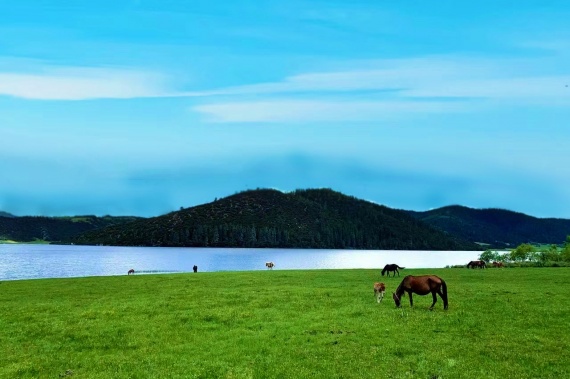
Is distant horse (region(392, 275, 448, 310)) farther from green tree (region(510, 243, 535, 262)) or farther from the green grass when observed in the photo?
green tree (region(510, 243, 535, 262))

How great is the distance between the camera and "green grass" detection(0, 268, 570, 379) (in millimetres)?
17797

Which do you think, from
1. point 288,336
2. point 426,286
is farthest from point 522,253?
point 288,336

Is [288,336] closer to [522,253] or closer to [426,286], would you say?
[426,286]

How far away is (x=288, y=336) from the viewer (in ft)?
72.2

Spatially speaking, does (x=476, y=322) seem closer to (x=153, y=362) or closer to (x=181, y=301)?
(x=153, y=362)

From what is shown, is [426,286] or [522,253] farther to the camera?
[522,253]

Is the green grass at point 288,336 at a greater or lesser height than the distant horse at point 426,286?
lesser

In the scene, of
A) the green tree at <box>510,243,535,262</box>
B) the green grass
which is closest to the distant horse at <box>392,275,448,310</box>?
the green grass

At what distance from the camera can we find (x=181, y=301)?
32875 mm

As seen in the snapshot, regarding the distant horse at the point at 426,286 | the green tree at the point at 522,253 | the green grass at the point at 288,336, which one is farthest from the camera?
the green tree at the point at 522,253

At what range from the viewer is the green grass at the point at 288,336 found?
58.4ft

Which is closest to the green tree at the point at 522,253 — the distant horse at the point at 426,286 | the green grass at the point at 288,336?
the green grass at the point at 288,336

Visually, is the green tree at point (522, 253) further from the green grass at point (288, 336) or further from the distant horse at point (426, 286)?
the distant horse at point (426, 286)

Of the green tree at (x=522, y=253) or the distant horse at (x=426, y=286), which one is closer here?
the distant horse at (x=426, y=286)
